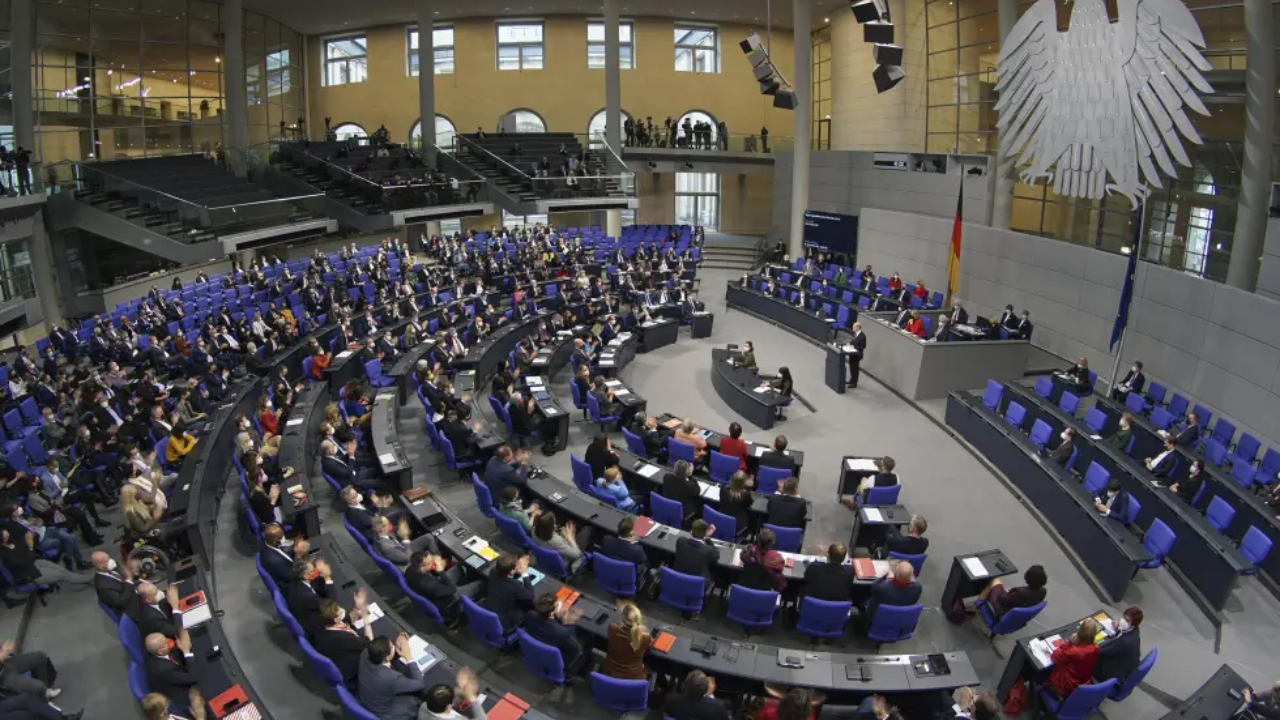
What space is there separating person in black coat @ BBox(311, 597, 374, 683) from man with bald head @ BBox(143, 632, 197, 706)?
96 centimetres

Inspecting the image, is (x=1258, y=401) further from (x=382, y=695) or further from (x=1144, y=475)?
(x=382, y=695)

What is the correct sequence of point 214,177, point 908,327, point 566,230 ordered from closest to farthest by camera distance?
point 908,327, point 214,177, point 566,230

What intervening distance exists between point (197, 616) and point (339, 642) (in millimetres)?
1532

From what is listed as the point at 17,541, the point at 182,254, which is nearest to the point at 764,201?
the point at 182,254

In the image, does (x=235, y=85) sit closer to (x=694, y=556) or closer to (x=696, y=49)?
(x=696, y=49)

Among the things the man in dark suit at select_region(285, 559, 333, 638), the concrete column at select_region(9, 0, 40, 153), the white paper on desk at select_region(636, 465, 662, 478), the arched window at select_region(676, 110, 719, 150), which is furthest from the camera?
the arched window at select_region(676, 110, 719, 150)

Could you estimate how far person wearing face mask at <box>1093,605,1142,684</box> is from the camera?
6.20 metres

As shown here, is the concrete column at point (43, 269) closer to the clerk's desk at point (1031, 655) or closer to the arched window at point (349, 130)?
the arched window at point (349, 130)

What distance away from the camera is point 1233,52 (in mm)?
13008

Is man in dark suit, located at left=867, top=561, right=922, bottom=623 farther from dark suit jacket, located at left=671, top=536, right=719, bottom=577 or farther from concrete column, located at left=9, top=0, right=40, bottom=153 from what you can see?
concrete column, located at left=9, top=0, right=40, bottom=153

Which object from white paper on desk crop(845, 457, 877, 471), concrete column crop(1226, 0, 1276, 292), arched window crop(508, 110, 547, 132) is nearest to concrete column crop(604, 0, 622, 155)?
arched window crop(508, 110, 547, 132)

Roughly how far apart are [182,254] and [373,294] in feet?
15.8

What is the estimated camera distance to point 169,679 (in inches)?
227

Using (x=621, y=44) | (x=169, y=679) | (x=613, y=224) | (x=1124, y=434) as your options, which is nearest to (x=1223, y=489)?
(x=1124, y=434)
